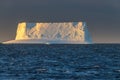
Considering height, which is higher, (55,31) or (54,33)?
(55,31)

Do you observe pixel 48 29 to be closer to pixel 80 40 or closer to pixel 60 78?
pixel 80 40

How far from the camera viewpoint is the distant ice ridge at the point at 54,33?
169875 millimetres

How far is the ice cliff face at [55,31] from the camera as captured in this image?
16974 cm

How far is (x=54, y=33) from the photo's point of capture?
180125 mm

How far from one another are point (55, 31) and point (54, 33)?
831mm

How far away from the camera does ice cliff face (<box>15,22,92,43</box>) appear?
169738 millimetres

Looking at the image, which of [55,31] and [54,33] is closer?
[54,33]

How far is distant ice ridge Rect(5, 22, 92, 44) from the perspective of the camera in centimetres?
16988

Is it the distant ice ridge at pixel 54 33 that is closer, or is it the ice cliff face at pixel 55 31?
the ice cliff face at pixel 55 31

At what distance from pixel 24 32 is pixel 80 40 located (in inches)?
790

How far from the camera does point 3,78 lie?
106 ft

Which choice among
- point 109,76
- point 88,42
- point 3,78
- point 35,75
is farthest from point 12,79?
point 88,42

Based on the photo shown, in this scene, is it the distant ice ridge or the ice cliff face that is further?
the distant ice ridge

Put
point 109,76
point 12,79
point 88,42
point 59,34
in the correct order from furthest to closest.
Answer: point 59,34 → point 88,42 → point 109,76 → point 12,79
